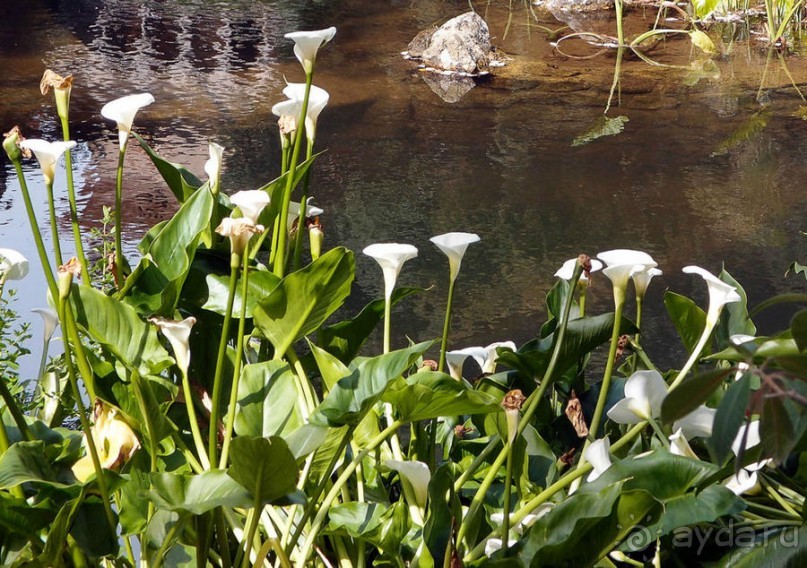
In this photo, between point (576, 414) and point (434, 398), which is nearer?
point (434, 398)

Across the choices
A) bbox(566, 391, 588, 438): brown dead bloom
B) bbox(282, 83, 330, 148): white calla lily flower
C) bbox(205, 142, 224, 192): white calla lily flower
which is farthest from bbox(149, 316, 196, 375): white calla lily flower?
bbox(566, 391, 588, 438): brown dead bloom

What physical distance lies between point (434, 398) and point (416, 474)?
0.11m

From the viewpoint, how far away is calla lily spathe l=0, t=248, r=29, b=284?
1.18 m

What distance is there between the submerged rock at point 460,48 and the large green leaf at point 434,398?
14.7 ft

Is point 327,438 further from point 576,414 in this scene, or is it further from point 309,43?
point 309,43

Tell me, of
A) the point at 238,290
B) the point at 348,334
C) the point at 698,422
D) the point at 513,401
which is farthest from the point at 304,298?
the point at 698,422

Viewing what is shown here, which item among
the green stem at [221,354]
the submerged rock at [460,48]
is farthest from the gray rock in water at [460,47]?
the green stem at [221,354]

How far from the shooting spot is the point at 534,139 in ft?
13.9

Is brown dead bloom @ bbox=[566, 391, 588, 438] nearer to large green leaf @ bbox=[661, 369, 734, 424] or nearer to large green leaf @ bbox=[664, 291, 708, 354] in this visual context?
large green leaf @ bbox=[664, 291, 708, 354]

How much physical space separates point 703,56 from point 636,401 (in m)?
5.21

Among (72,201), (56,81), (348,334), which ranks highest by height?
(56,81)

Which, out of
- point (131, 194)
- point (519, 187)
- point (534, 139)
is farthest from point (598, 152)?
point (131, 194)

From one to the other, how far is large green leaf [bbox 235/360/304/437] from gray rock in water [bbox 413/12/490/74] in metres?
4.38

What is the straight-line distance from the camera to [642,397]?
3.31 ft
